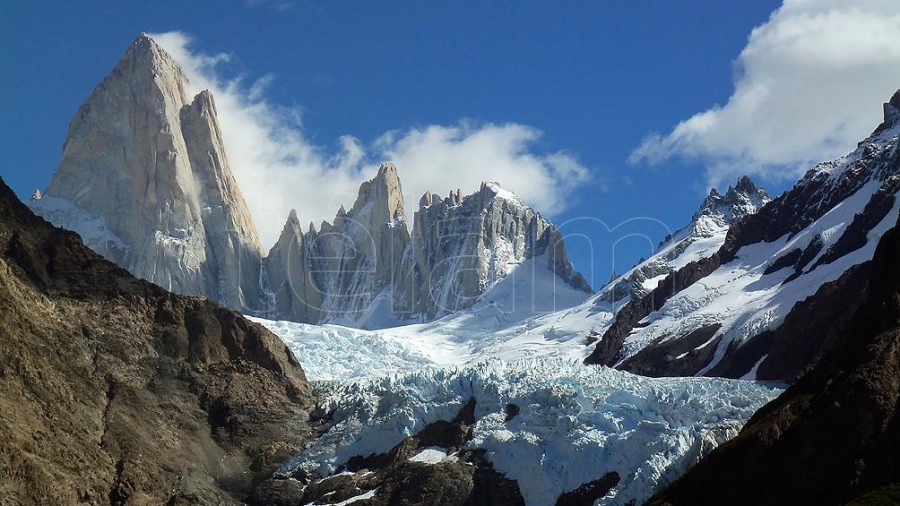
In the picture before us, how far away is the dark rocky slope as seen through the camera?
70.3 meters

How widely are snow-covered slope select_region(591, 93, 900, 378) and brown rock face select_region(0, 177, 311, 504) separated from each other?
4165cm

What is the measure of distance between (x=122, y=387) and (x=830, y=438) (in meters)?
60.1

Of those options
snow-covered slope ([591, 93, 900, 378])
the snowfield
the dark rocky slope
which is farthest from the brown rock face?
snow-covered slope ([591, 93, 900, 378])

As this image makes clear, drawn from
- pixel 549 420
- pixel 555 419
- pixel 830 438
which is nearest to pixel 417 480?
pixel 549 420

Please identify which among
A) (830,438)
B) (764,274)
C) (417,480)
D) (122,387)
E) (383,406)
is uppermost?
(764,274)

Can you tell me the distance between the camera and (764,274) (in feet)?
556

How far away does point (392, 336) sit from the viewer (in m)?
193

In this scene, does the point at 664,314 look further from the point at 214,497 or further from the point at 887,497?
the point at 887,497

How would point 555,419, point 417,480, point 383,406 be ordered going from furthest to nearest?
point 383,406 → point 555,419 → point 417,480

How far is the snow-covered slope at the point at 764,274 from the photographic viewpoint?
470 ft

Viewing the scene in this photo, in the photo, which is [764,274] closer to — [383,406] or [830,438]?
[383,406]

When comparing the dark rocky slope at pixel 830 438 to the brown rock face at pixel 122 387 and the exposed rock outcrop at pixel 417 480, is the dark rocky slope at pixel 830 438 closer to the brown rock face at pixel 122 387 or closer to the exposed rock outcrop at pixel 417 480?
the exposed rock outcrop at pixel 417 480

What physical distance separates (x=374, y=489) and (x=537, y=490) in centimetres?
1202

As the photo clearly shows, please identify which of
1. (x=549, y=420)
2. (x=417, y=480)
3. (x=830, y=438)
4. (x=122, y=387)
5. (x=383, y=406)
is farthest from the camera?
(x=383, y=406)
